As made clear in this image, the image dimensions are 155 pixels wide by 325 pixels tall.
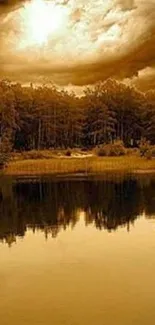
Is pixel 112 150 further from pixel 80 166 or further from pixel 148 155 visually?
pixel 80 166

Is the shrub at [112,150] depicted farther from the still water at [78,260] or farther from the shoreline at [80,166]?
the still water at [78,260]

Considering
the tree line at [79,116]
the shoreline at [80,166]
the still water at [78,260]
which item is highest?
the tree line at [79,116]

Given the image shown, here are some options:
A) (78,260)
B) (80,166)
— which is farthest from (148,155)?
(78,260)

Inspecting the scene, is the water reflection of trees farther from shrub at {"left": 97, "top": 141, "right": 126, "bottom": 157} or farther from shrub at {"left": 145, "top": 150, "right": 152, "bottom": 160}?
shrub at {"left": 97, "top": 141, "right": 126, "bottom": 157}

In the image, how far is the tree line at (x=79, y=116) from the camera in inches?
3226

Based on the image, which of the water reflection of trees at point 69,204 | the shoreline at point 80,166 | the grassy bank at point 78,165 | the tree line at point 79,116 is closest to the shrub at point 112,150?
the shoreline at point 80,166

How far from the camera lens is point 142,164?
64.2 m

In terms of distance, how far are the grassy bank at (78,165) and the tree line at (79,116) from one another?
1294cm

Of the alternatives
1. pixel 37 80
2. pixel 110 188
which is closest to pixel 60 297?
pixel 110 188

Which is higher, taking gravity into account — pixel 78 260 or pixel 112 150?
pixel 112 150

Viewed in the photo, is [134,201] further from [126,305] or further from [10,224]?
[126,305]

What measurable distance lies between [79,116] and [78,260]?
66.0 m

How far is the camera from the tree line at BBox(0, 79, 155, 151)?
81938mm

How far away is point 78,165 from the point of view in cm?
6397
